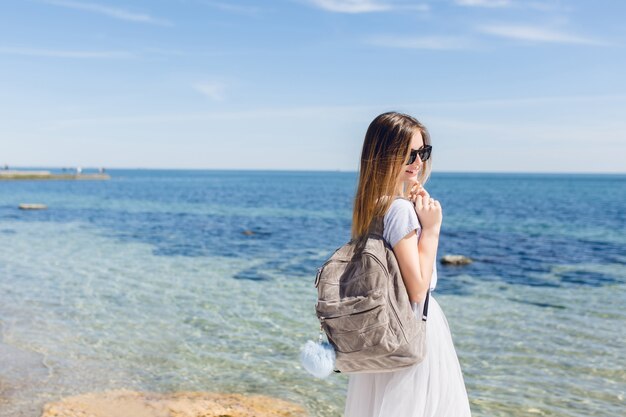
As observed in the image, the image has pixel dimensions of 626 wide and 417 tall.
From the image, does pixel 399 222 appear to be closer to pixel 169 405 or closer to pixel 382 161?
pixel 382 161

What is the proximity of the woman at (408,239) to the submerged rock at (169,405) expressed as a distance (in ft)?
12.8

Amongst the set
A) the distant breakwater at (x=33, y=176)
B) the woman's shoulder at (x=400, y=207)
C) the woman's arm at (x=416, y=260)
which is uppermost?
the woman's shoulder at (x=400, y=207)

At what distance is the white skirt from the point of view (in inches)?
132

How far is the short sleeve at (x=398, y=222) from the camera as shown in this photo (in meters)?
3.10

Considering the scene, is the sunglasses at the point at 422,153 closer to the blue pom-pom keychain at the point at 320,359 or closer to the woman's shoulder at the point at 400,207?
the woman's shoulder at the point at 400,207

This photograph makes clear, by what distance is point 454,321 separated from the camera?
1195cm

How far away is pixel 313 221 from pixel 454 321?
90.4 ft

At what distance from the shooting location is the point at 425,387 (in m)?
3.39

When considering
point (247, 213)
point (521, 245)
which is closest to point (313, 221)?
point (247, 213)

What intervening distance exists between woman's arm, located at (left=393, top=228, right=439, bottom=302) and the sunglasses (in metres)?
0.43

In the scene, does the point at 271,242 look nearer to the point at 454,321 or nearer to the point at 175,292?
the point at 175,292

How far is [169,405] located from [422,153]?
5329 millimetres

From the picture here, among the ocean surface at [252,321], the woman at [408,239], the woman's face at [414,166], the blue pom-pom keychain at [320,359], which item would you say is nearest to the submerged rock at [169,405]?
the ocean surface at [252,321]

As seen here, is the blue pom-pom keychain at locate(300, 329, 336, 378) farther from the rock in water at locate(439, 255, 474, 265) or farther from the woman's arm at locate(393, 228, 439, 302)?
the rock in water at locate(439, 255, 474, 265)
